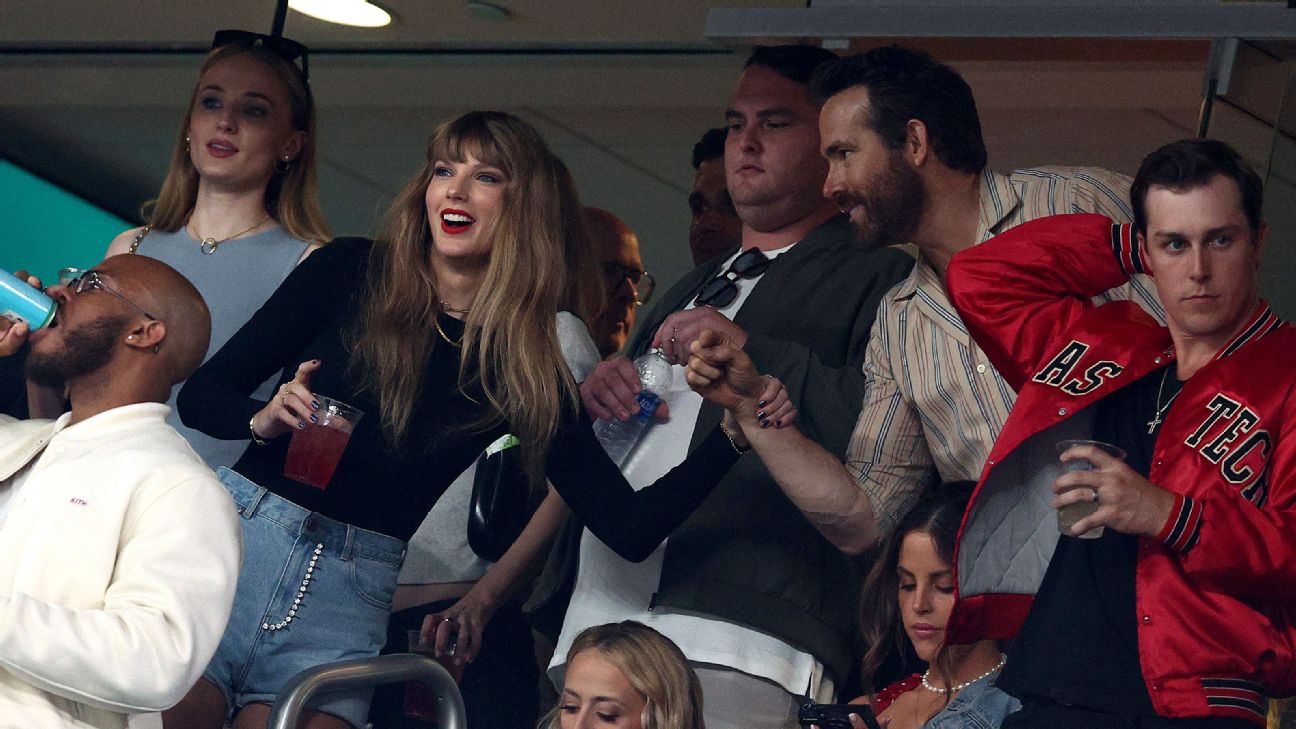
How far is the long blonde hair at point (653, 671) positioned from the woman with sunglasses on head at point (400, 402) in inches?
5.8

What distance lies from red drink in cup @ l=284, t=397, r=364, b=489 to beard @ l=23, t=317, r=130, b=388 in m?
0.31

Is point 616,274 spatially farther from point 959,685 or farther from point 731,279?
point 959,685

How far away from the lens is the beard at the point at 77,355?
2545 mm

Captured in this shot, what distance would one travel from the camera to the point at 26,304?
2605 mm

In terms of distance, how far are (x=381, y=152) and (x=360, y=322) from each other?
112 inches

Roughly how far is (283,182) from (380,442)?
0.90 m

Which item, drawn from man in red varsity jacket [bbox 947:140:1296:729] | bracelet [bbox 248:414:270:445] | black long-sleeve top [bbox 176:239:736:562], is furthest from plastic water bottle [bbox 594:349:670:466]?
man in red varsity jacket [bbox 947:140:1296:729]

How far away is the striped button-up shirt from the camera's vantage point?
2773mm

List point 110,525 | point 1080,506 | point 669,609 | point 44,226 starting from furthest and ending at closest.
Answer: point 44,226, point 669,609, point 110,525, point 1080,506

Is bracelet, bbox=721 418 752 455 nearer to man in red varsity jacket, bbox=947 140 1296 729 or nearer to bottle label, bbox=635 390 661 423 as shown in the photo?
bottle label, bbox=635 390 661 423

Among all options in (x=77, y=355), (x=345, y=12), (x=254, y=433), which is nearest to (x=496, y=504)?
(x=254, y=433)

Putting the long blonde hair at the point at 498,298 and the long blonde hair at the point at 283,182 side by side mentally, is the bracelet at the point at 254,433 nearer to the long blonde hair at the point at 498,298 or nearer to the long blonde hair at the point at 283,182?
the long blonde hair at the point at 498,298

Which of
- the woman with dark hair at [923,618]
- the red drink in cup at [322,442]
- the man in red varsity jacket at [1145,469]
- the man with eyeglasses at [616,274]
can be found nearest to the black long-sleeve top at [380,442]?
the red drink in cup at [322,442]

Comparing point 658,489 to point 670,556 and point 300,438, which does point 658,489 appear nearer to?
point 670,556
